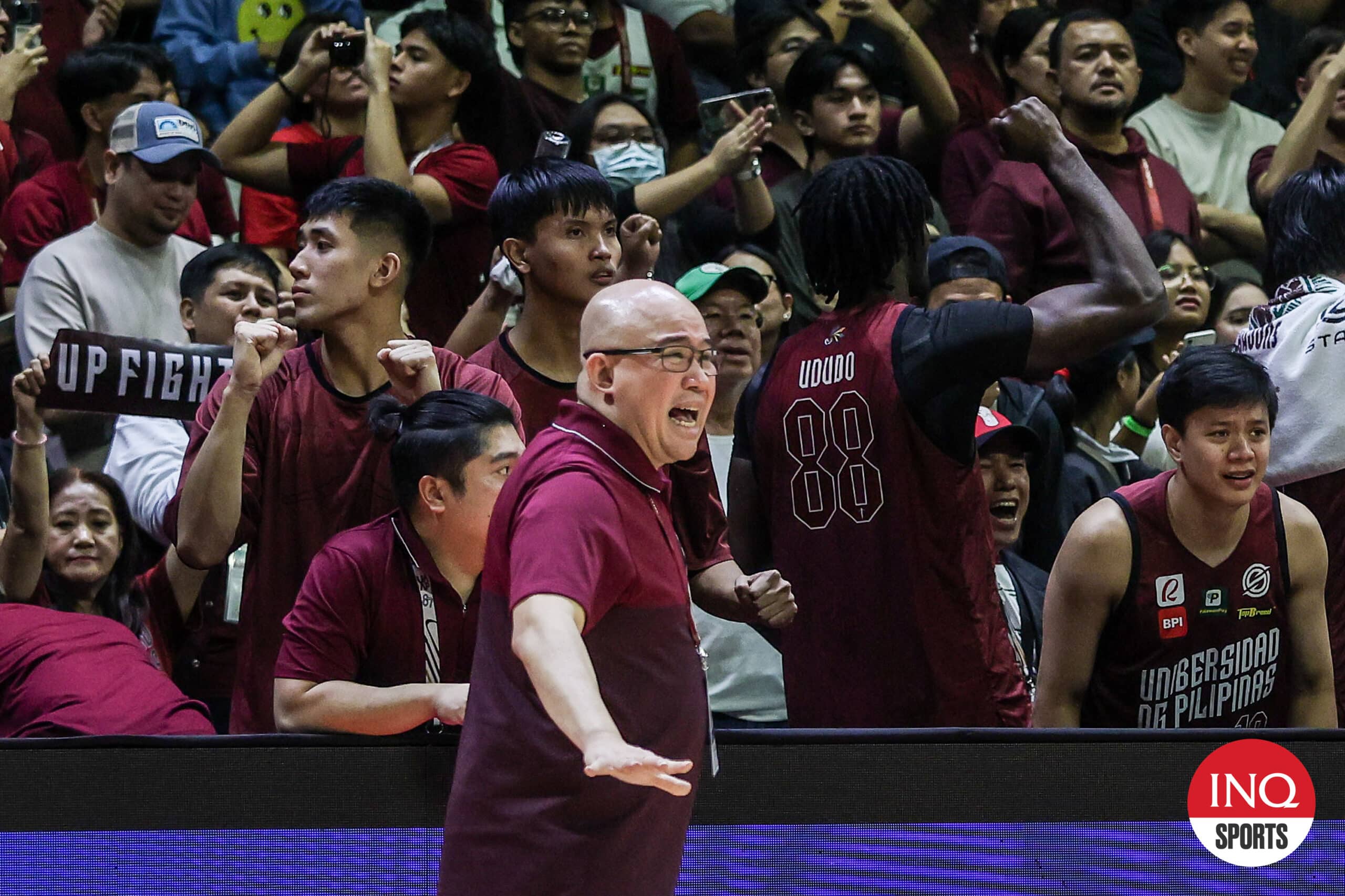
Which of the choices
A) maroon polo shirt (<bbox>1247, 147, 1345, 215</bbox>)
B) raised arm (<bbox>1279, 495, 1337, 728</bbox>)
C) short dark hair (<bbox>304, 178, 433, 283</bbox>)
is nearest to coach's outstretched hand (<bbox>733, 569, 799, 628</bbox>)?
raised arm (<bbox>1279, 495, 1337, 728</bbox>)

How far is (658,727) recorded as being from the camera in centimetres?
250

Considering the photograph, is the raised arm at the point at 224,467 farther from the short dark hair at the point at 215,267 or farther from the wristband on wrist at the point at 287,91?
the wristband on wrist at the point at 287,91

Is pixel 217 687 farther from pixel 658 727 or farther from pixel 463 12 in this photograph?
pixel 463 12

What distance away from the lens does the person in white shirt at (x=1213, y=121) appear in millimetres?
6797

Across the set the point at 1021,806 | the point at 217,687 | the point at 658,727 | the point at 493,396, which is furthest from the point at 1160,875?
the point at 217,687

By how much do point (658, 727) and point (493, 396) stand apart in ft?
3.59

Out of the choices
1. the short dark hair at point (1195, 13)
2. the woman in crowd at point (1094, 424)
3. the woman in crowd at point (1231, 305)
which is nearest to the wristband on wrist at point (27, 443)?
the woman in crowd at point (1094, 424)

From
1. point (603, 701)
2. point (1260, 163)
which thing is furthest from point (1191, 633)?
point (1260, 163)

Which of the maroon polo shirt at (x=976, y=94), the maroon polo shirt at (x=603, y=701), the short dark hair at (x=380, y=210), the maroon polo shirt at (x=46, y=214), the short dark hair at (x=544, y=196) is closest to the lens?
the maroon polo shirt at (x=603, y=701)

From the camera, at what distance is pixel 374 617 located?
3135mm

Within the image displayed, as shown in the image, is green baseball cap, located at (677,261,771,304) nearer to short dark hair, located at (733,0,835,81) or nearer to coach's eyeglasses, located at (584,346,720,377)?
short dark hair, located at (733,0,835,81)

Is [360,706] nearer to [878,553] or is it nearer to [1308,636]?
[878,553]

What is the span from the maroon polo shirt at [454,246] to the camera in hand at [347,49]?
1.44 ft

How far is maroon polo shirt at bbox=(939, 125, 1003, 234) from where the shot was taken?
6.32 metres
